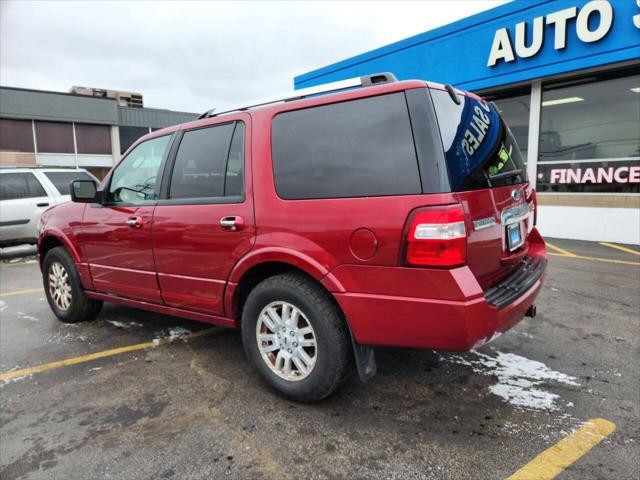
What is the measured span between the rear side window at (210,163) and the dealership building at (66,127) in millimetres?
21916

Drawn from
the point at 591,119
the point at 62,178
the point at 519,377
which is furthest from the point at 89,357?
the point at 591,119

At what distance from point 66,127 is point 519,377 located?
25.1 meters

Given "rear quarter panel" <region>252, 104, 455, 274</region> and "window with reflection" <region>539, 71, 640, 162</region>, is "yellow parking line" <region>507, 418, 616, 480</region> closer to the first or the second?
"rear quarter panel" <region>252, 104, 455, 274</region>

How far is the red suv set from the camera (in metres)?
2.20

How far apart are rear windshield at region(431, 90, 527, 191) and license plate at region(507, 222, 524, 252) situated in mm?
284

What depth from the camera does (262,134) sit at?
284cm

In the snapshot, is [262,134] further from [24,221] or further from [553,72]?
[553,72]

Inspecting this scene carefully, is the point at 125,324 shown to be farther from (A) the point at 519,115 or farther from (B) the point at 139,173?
(A) the point at 519,115

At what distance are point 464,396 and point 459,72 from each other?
10.4 metres

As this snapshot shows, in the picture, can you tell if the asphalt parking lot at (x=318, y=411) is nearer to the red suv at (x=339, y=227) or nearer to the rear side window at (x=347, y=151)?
the red suv at (x=339, y=227)

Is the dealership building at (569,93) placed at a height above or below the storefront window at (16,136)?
below

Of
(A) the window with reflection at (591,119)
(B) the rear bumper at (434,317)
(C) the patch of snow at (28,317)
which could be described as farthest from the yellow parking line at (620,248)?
(C) the patch of snow at (28,317)

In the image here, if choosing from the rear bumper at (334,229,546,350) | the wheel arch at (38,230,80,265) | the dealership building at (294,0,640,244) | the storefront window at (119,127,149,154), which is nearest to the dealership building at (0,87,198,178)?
the storefront window at (119,127,149,154)

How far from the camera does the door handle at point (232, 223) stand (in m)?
2.81
